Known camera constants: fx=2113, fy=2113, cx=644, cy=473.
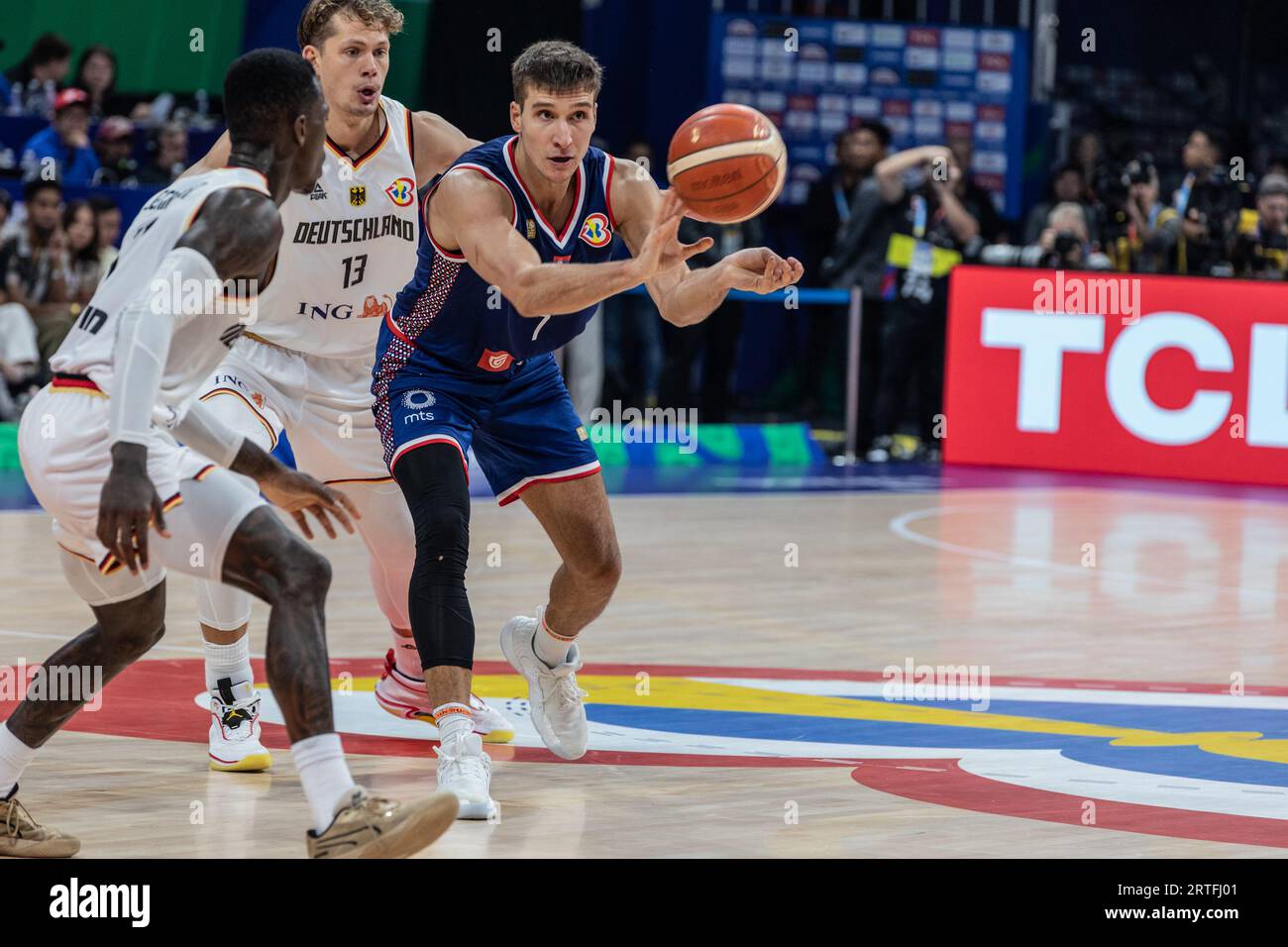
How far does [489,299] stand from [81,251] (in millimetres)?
8304

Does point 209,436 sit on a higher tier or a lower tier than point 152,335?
lower

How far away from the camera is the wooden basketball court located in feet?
18.7

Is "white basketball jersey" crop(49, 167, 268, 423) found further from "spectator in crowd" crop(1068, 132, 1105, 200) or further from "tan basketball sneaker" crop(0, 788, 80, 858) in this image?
"spectator in crowd" crop(1068, 132, 1105, 200)

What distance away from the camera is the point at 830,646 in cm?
891

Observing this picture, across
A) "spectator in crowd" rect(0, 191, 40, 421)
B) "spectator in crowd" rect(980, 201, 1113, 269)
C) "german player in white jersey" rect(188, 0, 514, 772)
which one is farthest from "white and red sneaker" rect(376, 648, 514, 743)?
"spectator in crowd" rect(980, 201, 1113, 269)

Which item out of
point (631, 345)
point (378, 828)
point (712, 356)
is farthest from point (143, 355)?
point (631, 345)

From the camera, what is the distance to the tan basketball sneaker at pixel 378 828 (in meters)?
4.78

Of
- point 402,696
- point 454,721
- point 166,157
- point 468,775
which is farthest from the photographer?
point 166,157

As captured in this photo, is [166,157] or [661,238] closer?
[661,238]

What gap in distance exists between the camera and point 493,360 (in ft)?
21.4

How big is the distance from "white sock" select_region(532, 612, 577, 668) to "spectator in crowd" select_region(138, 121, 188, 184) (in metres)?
9.55
